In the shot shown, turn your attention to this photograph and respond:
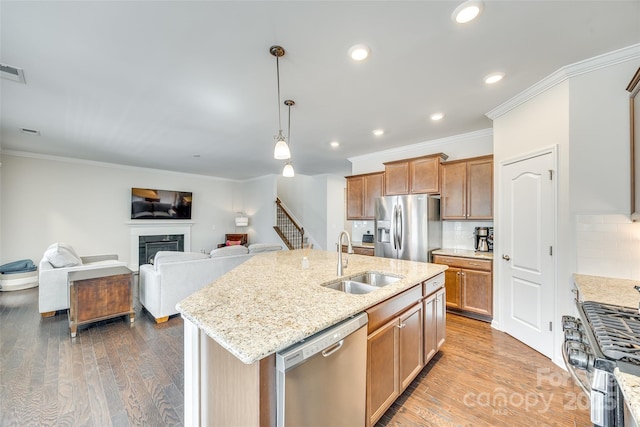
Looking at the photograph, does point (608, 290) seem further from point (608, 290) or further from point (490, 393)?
point (490, 393)

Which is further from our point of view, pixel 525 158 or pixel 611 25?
pixel 525 158

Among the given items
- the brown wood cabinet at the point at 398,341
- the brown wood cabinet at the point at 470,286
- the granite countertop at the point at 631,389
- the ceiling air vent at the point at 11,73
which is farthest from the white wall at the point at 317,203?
the granite countertop at the point at 631,389

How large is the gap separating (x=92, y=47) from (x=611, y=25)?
151 inches

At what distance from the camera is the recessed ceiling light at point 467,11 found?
1532 mm

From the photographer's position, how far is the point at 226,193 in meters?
8.12

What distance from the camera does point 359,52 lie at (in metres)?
1.98

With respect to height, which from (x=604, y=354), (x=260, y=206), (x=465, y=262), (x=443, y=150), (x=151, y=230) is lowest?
(x=465, y=262)

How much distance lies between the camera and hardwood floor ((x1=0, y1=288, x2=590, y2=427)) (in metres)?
1.74

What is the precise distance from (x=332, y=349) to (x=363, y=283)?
1021 mm

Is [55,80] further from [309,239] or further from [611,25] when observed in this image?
[309,239]

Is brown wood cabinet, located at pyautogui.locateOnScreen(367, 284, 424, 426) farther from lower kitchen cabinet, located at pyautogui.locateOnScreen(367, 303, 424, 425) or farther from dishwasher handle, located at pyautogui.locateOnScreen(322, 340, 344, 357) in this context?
dishwasher handle, located at pyautogui.locateOnScreen(322, 340, 344, 357)

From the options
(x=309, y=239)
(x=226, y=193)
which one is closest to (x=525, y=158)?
(x=309, y=239)

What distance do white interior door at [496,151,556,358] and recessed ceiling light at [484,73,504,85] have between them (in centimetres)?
89

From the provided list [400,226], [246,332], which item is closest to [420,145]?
[400,226]
